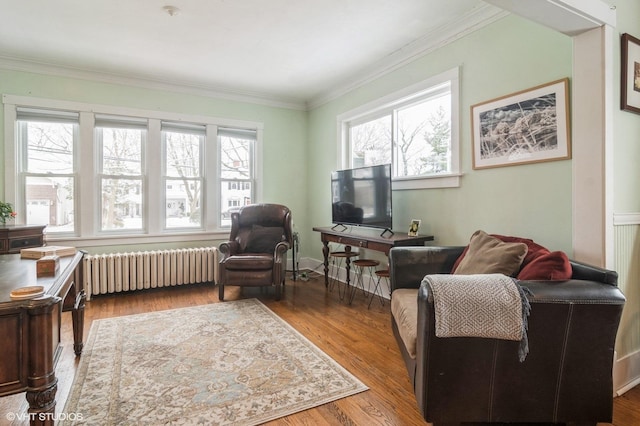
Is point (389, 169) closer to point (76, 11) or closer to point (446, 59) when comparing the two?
point (446, 59)

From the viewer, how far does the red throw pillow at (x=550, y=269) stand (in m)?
1.64

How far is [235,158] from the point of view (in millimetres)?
5078

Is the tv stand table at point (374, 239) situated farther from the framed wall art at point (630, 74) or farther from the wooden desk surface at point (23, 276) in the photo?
the wooden desk surface at point (23, 276)

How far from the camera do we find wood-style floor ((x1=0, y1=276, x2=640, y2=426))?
5.85 ft

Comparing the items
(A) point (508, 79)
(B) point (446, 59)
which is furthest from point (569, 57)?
(B) point (446, 59)

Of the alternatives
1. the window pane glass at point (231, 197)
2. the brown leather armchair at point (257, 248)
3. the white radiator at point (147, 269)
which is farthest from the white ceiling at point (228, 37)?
the white radiator at point (147, 269)

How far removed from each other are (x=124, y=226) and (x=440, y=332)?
427 cm

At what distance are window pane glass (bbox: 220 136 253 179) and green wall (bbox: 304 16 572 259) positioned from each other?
235 centimetres

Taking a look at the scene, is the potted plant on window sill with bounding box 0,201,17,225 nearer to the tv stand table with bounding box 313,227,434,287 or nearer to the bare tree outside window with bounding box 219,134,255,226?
the bare tree outside window with bounding box 219,134,255,226

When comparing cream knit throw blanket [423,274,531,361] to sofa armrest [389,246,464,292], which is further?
sofa armrest [389,246,464,292]

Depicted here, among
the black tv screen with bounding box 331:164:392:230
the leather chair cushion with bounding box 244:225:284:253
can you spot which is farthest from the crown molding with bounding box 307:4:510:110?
the leather chair cushion with bounding box 244:225:284:253

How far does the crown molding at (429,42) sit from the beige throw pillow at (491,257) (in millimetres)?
1822

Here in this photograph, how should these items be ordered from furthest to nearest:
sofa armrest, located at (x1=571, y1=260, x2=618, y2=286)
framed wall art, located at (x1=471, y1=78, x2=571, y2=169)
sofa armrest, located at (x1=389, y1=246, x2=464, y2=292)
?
sofa armrest, located at (x1=389, y1=246, x2=464, y2=292) < framed wall art, located at (x1=471, y1=78, x2=571, y2=169) < sofa armrest, located at (x1=571, y1=260, x2=618, y2=286)

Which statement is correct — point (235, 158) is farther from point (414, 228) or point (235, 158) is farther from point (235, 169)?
point (414, 228)
